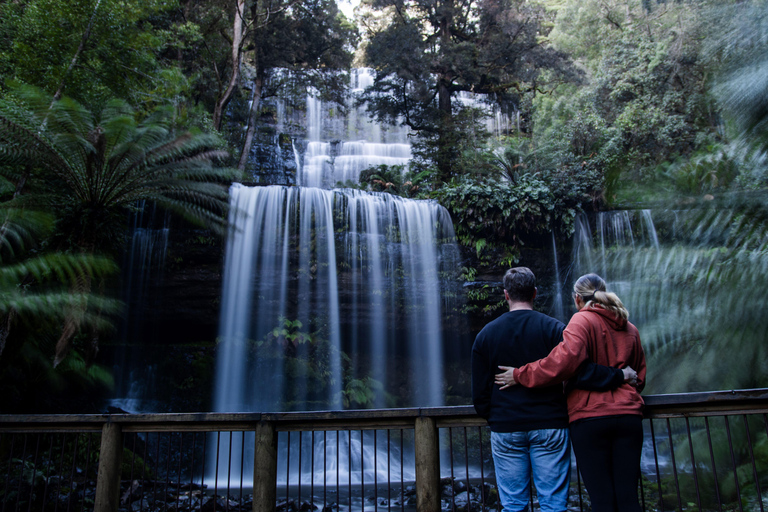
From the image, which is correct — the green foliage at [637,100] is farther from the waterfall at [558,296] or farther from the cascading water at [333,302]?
the cascading water at [333,302]

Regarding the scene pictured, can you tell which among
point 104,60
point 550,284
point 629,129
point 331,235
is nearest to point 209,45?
point 104,60

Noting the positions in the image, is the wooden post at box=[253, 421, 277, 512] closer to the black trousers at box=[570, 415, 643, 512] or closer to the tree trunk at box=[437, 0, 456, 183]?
the black trousers at box=[570, 415, 643, 512]

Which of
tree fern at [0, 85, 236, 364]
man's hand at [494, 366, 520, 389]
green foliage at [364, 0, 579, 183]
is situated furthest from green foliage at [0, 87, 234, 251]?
green foliage at [364, 0, 579, 183]

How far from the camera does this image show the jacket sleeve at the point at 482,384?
111 inches

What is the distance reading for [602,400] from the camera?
254 centimetres

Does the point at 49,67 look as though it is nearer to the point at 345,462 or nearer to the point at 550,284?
the point at 345,462

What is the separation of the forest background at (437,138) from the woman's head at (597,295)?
2761 millimetres

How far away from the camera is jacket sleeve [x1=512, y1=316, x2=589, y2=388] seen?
255 centimetres

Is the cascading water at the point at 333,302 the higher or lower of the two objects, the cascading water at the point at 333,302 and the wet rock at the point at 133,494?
the higher

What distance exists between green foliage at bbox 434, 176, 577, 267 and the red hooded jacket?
10.8 m

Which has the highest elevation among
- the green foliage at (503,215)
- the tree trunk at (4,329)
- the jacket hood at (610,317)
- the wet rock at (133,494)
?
the green foliage at (503,215)

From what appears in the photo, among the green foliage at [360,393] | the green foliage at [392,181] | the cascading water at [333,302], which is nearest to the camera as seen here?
the cascading water at [333,302]

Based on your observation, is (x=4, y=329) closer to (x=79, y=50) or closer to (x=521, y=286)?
(x=79, y=50)

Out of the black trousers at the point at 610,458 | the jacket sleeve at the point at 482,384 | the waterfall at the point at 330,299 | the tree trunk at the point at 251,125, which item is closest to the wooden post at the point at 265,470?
the jacket sleeve at the point at 482,384
